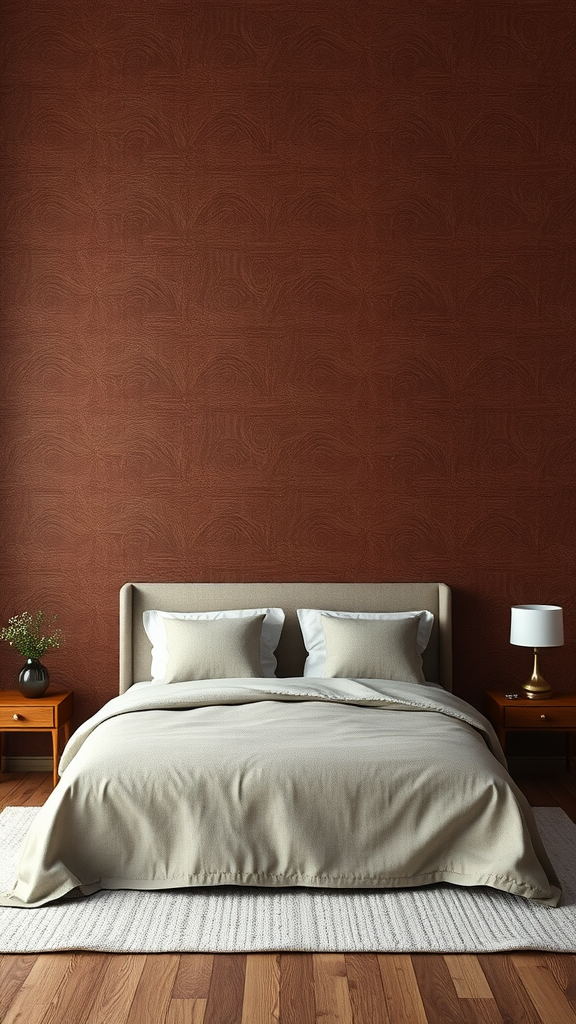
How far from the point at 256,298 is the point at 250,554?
139cm

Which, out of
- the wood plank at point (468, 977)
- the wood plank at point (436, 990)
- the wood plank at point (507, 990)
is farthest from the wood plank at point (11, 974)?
the wood plank at point (507, 990)

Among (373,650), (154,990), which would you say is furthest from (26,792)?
(154,990)

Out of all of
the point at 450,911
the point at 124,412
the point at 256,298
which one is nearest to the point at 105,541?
the point at 124,412

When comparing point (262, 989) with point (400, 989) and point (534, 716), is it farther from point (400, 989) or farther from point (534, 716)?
point (534, 716)

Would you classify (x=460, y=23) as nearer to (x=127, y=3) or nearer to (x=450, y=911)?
(x=127, y=3)

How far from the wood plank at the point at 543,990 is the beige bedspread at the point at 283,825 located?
399mm

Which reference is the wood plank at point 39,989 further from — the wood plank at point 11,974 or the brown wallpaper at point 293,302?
the brown wallpaper at point 293,302

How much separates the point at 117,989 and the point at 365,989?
72 cm

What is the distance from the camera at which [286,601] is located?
5.22 meters

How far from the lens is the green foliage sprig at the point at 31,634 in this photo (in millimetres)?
5051

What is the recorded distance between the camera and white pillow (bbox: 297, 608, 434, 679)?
16.6 ft

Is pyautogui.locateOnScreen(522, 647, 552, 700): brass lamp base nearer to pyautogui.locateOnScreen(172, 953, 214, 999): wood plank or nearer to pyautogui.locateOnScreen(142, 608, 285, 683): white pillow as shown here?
pyautogui.locateOnScreen(142, 608, 285, 683): white pillow

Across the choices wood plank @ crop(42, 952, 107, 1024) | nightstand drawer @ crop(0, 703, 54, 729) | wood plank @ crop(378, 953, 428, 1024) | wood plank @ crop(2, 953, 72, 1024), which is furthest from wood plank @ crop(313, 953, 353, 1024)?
nightstand drawer @ crop(0, 703, 54, 729)

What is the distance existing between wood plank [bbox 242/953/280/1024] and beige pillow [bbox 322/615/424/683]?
188cm
